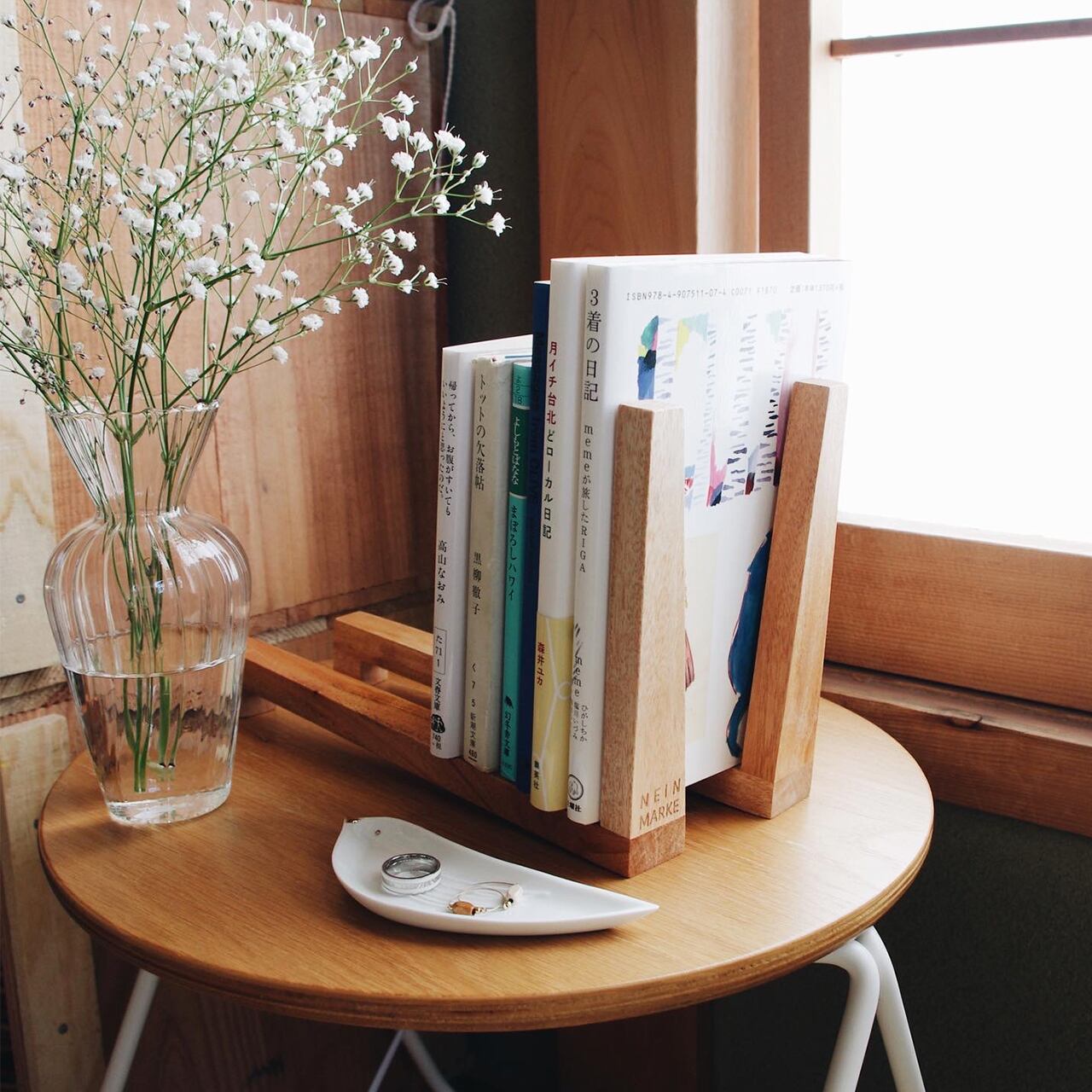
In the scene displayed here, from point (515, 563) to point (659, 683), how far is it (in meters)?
0.14

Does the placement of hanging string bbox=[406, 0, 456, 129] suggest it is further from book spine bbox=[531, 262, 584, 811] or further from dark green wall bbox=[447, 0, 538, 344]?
book spine bbox=[531, 262, 584, 811]

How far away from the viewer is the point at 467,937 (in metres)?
0.72

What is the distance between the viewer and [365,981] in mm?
673

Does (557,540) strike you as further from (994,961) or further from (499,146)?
(499,146)

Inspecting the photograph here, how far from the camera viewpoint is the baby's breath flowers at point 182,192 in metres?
0.77

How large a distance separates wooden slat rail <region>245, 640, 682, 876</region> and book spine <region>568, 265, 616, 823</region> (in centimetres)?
3

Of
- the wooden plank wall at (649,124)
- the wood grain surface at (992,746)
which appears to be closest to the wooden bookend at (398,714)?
the wood grain surface at (992,746)

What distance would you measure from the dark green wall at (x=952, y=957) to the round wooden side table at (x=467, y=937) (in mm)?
187

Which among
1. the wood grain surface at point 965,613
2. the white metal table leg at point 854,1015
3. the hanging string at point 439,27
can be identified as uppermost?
the hanging string at point 439,27

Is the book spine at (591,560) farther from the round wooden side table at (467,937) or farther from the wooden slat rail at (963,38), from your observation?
the wooden slat rail at (963,38)

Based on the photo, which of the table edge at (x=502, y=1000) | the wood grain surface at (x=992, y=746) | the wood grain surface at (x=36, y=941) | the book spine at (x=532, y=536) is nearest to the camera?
the table edge at (x=502, y=1000)

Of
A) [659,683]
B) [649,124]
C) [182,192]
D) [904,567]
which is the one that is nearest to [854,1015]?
[659,683]

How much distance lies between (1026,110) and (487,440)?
0.60m

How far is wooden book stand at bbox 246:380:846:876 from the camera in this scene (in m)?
0.73
